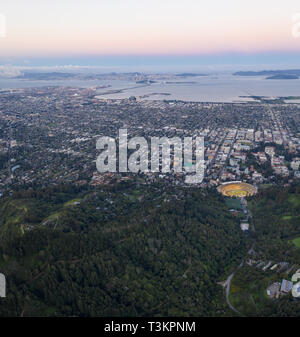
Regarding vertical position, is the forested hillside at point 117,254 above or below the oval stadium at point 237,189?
below

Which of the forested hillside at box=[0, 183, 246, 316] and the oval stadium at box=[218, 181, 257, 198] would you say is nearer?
the forested hillside at box=[0, 183, 246, 316]

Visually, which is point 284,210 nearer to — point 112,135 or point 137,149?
point 137,149

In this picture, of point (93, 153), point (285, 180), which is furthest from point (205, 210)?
point (93, 153)

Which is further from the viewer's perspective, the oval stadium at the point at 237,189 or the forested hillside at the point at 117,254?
the oval stadium at the point at 237,189

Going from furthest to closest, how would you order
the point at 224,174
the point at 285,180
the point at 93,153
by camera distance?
the point at 93,153 < the point at 224,174 < the point at 285,180

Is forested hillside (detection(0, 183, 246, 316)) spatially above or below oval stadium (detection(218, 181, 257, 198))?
below

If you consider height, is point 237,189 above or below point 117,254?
above
